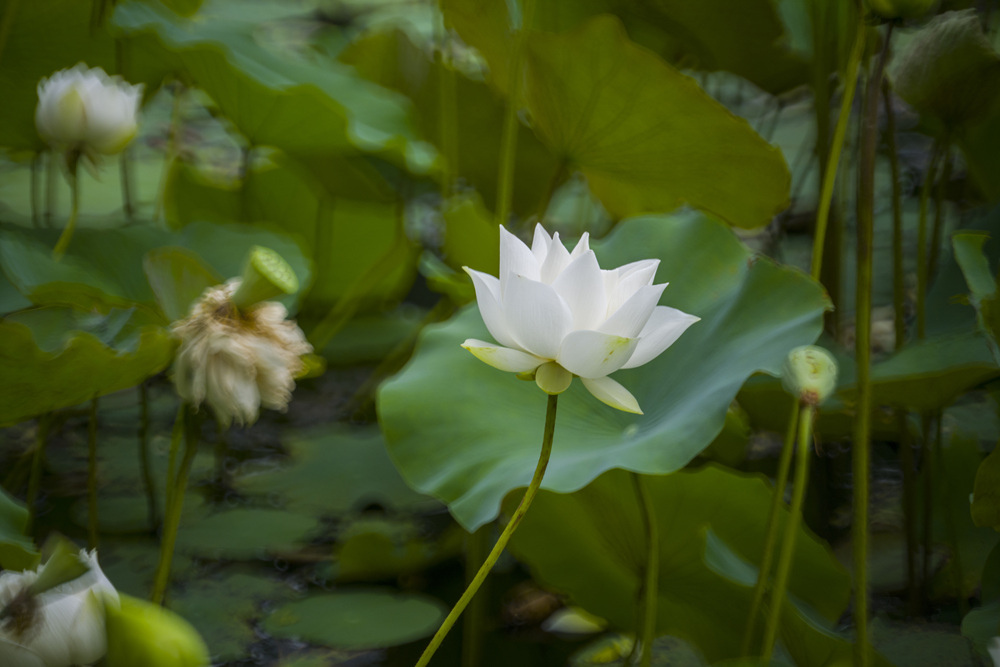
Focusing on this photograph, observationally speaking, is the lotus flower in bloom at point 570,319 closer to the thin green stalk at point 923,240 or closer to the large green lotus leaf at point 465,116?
the thin green stalk at point 923,240

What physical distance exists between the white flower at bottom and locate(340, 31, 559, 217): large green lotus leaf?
73 centimetres

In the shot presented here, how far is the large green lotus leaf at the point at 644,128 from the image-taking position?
806 mm

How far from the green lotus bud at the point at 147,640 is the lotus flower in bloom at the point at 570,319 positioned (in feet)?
0.76

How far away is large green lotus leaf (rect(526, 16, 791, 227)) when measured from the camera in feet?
2.64

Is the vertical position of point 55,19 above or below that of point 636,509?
above

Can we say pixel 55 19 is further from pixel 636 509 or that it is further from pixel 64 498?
pixel 636 509

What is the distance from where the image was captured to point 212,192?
53.6 inches

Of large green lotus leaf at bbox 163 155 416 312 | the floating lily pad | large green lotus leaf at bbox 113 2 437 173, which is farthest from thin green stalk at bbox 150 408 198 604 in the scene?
large green lotus leaf at bbox 163 155 416 312

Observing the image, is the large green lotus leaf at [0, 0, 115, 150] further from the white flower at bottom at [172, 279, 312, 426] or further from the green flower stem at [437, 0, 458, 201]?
the white flower at bottom at [172, 279, 312, 426]

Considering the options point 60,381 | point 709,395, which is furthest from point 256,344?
point 709,395

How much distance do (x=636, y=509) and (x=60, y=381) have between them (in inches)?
19.9

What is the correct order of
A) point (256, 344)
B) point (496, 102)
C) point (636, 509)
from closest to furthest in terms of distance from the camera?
point (256, 344)
point (636, 509)
point (496, 102)

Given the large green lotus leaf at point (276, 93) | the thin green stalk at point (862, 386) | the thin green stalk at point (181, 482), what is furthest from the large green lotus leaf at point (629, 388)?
the large green lotus leaf at point (276, 93)

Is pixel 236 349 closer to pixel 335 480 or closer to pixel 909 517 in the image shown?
pixel 335 480
